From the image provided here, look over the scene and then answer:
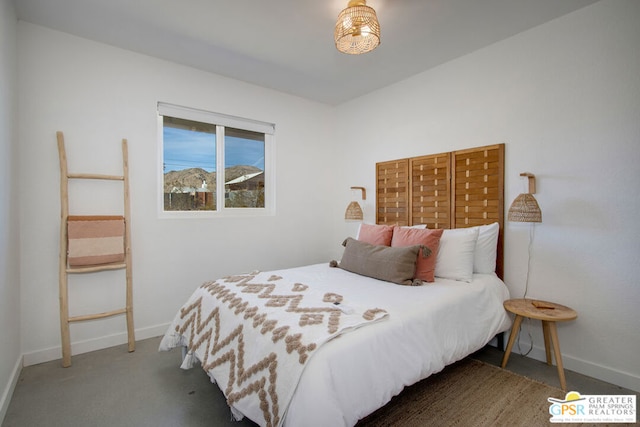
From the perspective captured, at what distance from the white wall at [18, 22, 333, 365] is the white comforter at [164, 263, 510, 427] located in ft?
3.61

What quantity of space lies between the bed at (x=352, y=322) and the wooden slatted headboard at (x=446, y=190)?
2 cm

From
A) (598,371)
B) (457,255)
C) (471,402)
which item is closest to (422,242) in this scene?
(457,255)

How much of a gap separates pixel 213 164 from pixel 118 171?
895 mm

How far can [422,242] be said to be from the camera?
242 centimetres

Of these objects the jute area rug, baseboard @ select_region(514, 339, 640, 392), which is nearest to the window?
the jute area rug

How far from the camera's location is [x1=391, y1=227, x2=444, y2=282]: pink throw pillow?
2.31m

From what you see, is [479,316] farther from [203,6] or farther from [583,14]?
[203,6]

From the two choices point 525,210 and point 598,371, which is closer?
point 598,371

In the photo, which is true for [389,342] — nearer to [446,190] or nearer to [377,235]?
[377,235]

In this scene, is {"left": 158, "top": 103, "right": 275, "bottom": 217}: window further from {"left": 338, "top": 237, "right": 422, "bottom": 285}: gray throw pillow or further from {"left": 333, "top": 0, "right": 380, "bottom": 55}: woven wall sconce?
{"left": 333, "top": 0, "right": 380, "bottom": 55}: woven wall sconce

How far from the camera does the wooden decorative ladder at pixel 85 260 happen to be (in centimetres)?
231

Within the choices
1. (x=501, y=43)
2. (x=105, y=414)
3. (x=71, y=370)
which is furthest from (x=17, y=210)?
(x=501, y=43)

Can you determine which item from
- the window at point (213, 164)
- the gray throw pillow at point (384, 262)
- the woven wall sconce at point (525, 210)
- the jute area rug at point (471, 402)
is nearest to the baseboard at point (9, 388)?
the window at point (213, 164)

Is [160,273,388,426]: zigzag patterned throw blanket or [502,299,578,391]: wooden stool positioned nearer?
[160,273,388,426]: zigzag patterned throw blanket
